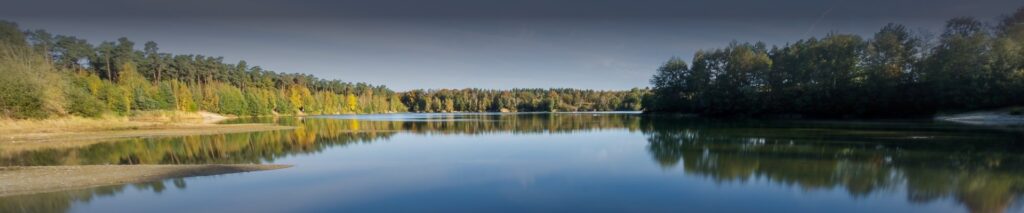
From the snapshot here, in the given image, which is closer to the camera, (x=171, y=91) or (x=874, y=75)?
(x=874, y=75)

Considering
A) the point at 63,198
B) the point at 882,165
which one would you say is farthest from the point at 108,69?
the point at 882,165

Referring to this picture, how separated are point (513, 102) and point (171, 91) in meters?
116

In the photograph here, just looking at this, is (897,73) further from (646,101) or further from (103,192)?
(103,192)

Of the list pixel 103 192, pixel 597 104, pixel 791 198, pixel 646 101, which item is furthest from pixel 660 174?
pixel 597 104

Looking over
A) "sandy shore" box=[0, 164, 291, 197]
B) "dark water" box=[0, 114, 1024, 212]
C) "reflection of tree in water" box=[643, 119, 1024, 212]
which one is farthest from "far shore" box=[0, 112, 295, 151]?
"reflection of tree in water" box=[643, 119, 1024, 212]

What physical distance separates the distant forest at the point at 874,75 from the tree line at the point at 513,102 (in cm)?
9594

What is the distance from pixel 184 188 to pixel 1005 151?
25466 mm

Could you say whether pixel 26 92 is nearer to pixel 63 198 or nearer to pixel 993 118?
pixel 63 198

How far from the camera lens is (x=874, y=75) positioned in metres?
50.1

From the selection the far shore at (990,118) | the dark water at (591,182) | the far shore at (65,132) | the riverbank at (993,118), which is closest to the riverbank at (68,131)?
the far shore at (65,132)

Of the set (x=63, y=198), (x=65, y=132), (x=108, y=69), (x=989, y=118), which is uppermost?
(x=108, y=69)

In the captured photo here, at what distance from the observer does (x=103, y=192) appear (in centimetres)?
1065

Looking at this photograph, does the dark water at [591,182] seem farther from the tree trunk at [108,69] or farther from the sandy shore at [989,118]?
the tree trunk at [108,69]

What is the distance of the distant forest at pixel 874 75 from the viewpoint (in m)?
42.3
